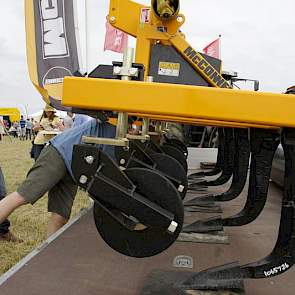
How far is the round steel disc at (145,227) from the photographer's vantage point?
1425mm

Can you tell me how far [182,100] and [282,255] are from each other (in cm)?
73

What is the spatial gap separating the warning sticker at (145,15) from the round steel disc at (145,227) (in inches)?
85.9

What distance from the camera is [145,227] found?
1.48 meters

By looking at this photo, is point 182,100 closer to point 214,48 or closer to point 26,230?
point 26,230

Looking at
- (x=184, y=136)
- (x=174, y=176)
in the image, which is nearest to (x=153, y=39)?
(x=174, y=176)

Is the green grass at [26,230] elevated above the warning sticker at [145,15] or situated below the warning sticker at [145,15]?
below

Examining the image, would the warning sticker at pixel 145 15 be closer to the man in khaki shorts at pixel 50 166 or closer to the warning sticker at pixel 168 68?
the warning sticker at pixel 168 68

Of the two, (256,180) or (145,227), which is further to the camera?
(256,180)

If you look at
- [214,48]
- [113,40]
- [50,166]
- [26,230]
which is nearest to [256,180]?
[50,166]

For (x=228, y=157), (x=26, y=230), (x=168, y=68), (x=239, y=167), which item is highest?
(x=168, y=68)

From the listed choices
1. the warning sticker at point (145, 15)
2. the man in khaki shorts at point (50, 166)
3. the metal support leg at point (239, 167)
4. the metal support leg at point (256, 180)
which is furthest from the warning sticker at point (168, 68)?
the metal support leg at point (256, 180)

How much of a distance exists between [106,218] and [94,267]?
431 mm

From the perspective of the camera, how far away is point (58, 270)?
5.64 ft

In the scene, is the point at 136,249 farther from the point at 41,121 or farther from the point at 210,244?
the point at 41,121
